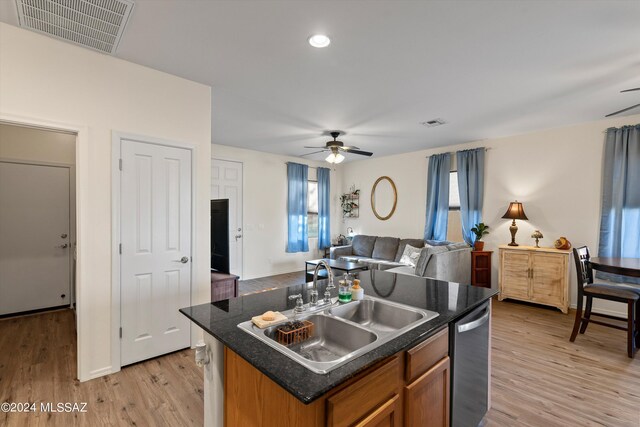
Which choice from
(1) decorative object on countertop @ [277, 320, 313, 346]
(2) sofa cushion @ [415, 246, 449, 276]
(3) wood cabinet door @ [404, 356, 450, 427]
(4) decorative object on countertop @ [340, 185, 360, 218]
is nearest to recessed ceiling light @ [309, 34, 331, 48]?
(1) decorative object on countertop @ [277, 320, 313, 346]

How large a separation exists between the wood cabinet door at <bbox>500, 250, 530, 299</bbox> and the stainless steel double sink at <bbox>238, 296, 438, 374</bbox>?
146 inches

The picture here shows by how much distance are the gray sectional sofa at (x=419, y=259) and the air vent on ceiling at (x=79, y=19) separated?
13.5ft

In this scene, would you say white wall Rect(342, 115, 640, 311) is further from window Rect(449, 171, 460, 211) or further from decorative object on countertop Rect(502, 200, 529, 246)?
window Rect(449, 171, 460, 211)

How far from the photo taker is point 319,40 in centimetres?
223

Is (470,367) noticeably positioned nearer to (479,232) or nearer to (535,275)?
(535,275)

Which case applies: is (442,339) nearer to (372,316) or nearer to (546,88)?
(372,316)

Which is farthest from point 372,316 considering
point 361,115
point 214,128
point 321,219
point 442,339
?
point 321,219

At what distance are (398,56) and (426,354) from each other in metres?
2.24

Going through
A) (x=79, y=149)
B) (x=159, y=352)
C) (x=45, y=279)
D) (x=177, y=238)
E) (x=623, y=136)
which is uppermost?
(x=623, y=136)

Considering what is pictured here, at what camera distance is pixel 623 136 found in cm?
384

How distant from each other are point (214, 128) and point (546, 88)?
4.23 m

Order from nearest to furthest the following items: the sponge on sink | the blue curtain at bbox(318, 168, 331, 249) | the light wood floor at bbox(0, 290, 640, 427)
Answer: the sponge on sink, the light wood floor at bbox(0, 290, 640, 427), the blue curtain at bbox(318, 168, 331, 249)

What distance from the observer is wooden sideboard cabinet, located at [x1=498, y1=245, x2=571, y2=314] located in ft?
13.3

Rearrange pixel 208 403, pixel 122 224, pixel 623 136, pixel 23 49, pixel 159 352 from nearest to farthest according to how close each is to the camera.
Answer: pixel 208 403
pixel 23 49
pixel 122 224
pixel 159 352
pixel 623 136
